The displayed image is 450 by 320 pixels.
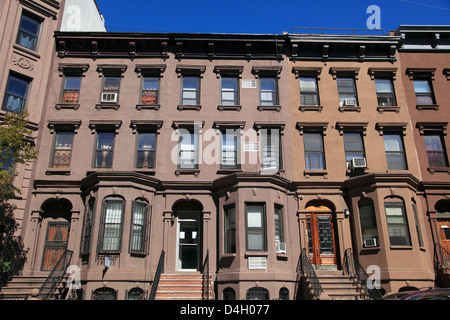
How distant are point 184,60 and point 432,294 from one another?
1457 centimetres

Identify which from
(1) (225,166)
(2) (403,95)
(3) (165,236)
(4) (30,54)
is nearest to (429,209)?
(2) (403,95)

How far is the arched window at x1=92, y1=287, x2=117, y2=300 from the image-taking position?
43.6 ft

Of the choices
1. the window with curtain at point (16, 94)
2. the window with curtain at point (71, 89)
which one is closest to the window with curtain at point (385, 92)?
the window with curtain at point (71, 89)

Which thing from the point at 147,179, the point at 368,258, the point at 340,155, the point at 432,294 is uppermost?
the point at 340,155

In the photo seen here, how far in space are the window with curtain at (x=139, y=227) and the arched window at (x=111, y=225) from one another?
514mm

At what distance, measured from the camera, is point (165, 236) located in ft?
50.2

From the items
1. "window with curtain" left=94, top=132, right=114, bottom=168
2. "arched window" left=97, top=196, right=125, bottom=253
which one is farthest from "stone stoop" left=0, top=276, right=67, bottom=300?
"window with curtain" left=94, top=132, right=114, bottom=168

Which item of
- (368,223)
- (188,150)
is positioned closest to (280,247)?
(368,223)

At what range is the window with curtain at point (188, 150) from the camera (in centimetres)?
1664

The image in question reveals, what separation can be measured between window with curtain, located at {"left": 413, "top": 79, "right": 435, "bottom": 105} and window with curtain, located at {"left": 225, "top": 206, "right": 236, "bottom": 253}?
11.2 m

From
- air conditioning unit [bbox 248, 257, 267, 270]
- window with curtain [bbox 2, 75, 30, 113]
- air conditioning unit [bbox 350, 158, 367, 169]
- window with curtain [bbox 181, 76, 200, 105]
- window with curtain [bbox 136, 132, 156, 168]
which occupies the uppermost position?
window with curtain [bbox 181, 76, 200, 105]

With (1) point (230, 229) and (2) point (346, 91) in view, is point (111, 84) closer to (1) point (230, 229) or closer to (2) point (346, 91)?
(1) point (230, 229)

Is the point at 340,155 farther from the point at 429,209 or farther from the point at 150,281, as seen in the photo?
the point at 150,281

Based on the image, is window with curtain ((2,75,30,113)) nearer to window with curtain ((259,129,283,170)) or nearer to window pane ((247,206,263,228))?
window with curtain ((259,129,283,170))
